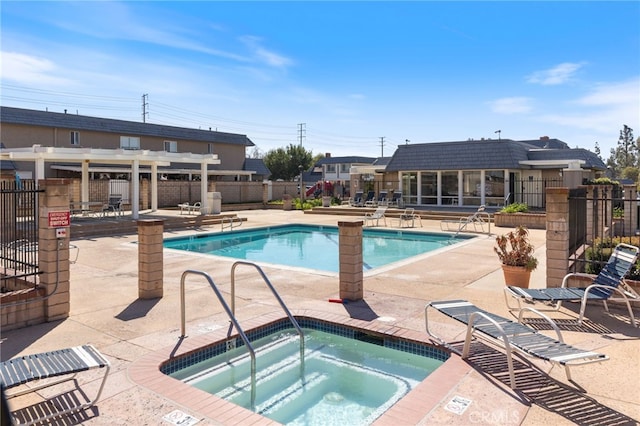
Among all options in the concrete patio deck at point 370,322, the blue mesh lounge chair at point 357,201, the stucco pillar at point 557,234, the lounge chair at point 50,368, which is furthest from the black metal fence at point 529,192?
the lounge chair at point 50,368

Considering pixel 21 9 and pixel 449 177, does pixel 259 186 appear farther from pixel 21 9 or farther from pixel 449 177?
pixel 21 9

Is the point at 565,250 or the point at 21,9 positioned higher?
the point at 21,9

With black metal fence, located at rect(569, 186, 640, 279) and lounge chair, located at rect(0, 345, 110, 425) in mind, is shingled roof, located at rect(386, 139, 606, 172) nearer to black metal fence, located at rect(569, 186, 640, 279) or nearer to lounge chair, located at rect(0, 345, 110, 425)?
black metal fence, located at rect(569, 186, 640, 279)

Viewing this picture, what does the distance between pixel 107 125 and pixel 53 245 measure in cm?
3060

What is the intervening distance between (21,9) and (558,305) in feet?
31.1

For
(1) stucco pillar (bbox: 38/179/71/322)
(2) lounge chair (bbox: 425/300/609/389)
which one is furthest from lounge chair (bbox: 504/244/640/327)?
(1) stucco pillar (bbox: 38/179/71/322)

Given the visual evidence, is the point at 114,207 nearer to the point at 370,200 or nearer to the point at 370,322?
the point at 370,200

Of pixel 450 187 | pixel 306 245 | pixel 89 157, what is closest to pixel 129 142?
pixel 89 157

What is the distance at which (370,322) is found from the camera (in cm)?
603

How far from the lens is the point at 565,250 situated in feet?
24.4

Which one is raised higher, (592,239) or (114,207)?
(114,207)

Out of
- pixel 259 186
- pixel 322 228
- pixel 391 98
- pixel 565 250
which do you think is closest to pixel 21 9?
pixel 565 250

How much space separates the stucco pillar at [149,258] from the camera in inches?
291

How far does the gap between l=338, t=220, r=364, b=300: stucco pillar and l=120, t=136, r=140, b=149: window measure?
3119 centimetres
